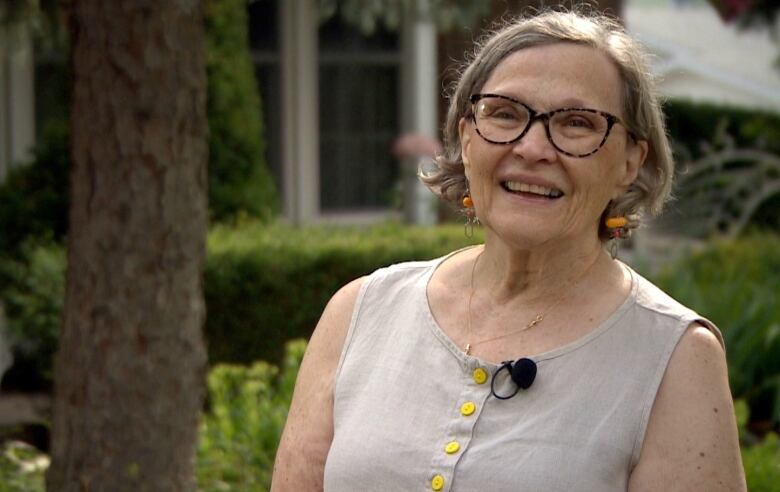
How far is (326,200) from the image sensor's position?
38.7 feet

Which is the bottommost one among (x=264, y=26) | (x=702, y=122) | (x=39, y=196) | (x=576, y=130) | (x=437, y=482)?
(x=702, y=122)

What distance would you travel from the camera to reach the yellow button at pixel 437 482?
2359 mm

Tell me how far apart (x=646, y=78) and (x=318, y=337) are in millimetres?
790

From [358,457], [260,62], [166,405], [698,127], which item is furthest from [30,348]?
[698,127]

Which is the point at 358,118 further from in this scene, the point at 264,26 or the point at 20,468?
the point at 20,468

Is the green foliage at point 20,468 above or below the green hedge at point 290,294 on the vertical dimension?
below

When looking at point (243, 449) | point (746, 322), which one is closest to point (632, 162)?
point (243, 449)

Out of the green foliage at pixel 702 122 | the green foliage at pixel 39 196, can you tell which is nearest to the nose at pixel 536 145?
the green foliage at pixel 39 196

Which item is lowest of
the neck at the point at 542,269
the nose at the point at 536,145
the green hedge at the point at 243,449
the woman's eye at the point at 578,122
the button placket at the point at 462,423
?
the green hedge at the point at 243,449

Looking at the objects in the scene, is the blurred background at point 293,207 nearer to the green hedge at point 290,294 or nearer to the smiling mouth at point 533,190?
the green hedge at point 290,294

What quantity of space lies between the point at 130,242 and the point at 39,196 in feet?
16.2

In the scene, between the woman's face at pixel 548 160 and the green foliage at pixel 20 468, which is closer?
the woman's face at pixel 548 160

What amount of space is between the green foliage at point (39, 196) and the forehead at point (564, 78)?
6228 mm

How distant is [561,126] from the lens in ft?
7.89
